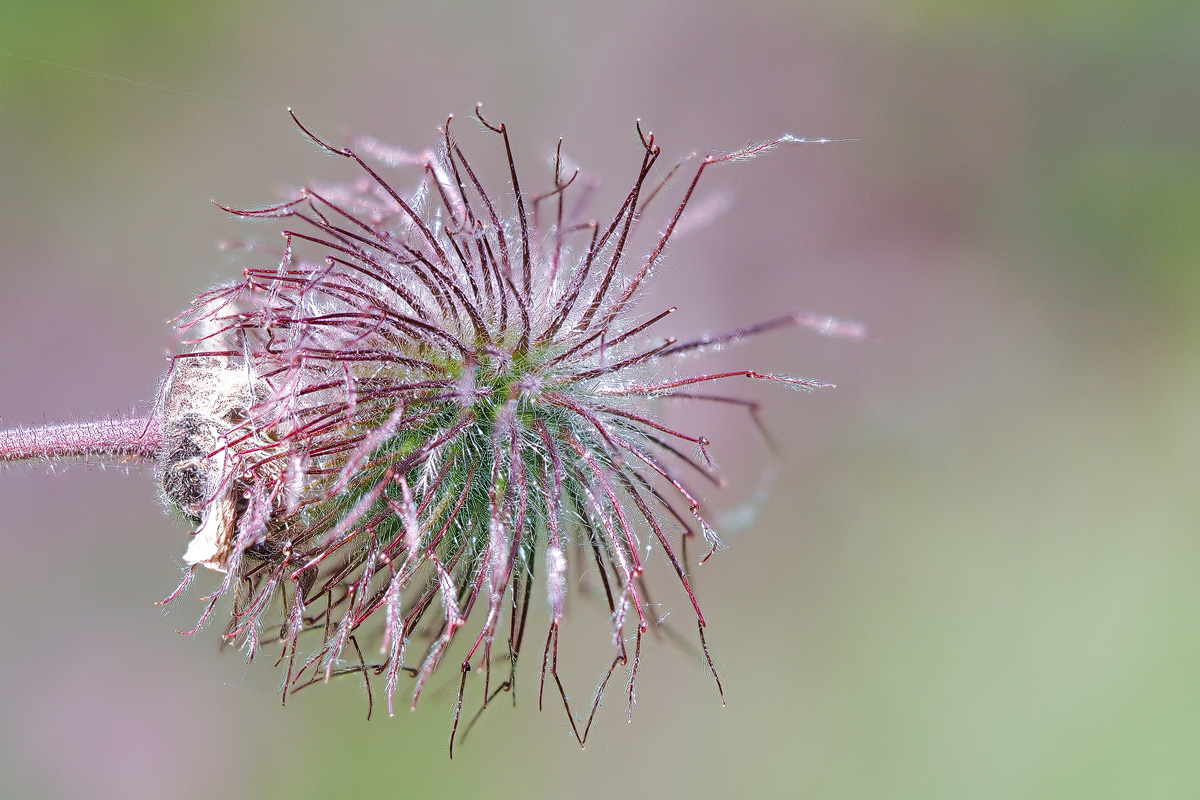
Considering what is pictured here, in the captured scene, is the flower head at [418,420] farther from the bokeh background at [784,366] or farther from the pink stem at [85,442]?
the bokeh background at [784,366]

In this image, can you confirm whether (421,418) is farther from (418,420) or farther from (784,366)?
(784,366)

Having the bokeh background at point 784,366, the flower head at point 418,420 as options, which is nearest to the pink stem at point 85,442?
the flower head at point 418,420

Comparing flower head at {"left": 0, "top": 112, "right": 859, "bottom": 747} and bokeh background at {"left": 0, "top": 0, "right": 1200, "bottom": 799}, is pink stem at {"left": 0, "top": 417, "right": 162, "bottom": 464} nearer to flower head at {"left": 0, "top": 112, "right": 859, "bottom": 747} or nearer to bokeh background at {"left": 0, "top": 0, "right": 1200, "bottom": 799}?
flower head at {"left": 0, "top": 112, "right": 859, "bottom": 747}

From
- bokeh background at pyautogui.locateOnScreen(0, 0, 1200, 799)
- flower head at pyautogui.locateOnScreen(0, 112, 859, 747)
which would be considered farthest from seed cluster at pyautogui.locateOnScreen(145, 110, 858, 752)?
bokeh background at pyautogui.locateOnScreen(0, 0, 1200, 799)

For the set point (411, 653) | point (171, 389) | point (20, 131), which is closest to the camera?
point (171, 389)

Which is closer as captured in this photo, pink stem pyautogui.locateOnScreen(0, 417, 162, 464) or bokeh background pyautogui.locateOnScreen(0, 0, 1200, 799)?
pink stem pyautogui.locateOnScreen(0, 417, 162, 464)

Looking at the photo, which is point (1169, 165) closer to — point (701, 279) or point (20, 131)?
point (701, 279)

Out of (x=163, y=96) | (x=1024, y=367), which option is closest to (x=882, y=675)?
(x=1024, y=367)
